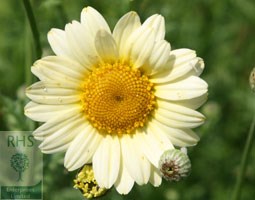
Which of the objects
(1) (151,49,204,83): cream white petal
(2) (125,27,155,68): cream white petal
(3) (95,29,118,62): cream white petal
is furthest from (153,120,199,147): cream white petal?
(3) (95,29,118,62): cream white petal

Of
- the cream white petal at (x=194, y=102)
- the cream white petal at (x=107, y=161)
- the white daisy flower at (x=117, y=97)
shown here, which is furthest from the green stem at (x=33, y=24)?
the cream white petal at (x=194, y=102)

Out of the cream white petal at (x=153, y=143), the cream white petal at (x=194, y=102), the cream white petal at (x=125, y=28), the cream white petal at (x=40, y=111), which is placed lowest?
the cream white petal at (x=153, y=143)

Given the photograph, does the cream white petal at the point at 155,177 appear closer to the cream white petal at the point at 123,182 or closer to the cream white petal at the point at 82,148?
the cream white petal at the point at 123,182

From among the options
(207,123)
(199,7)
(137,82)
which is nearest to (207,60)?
(199,7)

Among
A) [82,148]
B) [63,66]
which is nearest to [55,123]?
[82,148]

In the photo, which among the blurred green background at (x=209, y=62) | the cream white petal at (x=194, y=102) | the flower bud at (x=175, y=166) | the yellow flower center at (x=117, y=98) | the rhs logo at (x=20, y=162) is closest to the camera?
the flower bud at (x=175, y=166)

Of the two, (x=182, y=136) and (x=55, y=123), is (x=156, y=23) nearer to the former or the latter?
(x=182, y=136)
